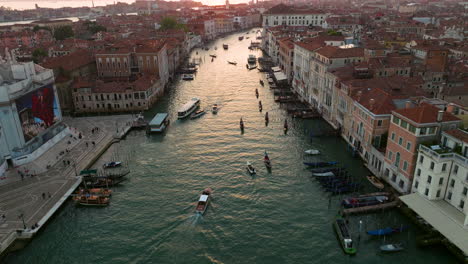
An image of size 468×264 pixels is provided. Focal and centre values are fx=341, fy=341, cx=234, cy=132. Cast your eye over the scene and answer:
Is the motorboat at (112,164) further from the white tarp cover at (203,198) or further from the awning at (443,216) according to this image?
the awning at (443,216)

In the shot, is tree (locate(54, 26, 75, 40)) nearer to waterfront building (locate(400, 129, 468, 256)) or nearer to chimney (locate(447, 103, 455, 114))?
chimney (locate(447, 103, 455, 114))

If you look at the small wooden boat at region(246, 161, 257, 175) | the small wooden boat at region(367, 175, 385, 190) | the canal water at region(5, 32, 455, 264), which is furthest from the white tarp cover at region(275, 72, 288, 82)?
the small wooden boat at region(367, 175, 385, 190)

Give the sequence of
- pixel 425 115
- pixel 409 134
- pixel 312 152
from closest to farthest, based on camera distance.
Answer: pixel 425 115
pixel 409 134
pixel 312 152

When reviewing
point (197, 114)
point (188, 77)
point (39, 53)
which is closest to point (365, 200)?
point (197, 114)


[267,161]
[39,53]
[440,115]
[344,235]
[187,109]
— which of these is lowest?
[344,235]

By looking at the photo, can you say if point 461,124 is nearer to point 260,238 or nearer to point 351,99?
point 351,99

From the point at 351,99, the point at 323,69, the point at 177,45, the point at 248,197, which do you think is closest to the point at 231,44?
the point at 177,45

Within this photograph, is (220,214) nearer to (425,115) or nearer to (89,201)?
(89,201)

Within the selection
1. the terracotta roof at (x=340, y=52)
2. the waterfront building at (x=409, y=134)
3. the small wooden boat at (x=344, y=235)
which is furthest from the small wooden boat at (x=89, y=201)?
the terracotta roof at (x=340, y=52)
